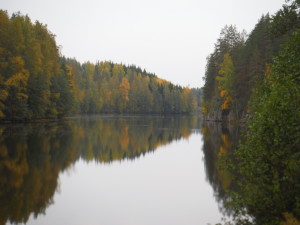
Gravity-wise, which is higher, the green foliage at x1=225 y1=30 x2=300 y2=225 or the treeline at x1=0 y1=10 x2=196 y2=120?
the treeline at x1=0 y1=10 x2=196 y2=120

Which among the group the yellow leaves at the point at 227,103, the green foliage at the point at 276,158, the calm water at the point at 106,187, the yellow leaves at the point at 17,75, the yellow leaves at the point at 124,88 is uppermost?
the yellow leaves at the point at 124,88

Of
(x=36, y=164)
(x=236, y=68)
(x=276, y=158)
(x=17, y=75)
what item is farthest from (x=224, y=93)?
(x=276, y=158)

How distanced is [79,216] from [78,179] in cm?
514

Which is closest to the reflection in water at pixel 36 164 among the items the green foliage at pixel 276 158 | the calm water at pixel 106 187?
the calm water at pixel 106 187

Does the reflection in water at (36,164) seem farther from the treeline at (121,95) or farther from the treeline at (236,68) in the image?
the treeline at (121,95)

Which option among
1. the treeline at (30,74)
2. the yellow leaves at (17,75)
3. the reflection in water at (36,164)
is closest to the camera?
the reflection in water at (36,164)

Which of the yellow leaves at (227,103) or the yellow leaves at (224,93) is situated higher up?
the yellow leaves at (224,93)

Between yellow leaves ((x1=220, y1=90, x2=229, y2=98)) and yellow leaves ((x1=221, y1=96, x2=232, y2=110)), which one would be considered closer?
yellow leaves ((x1=220, y1=90, x2=229, y2=98))

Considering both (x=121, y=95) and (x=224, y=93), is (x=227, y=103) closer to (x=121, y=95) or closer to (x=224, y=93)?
(x=224, y=93)

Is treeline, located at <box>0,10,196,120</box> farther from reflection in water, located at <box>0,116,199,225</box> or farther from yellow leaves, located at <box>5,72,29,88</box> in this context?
reflection in water, located at <box>0,116,199,225</box>

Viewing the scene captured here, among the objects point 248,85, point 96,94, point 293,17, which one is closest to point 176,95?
point 96,94

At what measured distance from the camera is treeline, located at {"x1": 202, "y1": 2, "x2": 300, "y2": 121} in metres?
46.4

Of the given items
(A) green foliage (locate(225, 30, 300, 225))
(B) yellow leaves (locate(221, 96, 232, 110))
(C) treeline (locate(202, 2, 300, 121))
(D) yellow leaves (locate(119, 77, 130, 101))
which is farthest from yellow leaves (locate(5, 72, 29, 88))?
(D) yellow leaves (locate(119, 77, 130, 101))

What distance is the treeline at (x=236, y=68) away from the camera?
4641 centimetres
